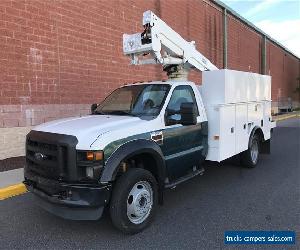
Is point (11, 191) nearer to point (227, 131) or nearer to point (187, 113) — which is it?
point (187, 113)

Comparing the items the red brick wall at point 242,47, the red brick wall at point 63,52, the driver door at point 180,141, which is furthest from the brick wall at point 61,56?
the red brick wall at point 242,47

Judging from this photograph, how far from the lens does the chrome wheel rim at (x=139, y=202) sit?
446 cm

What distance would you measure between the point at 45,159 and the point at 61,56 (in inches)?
257

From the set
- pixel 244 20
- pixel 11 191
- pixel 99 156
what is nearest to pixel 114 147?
pixel 99 156

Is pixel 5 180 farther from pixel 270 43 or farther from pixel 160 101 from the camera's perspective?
pixel 270 43

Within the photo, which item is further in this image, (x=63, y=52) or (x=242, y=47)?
(x=242, y=47)

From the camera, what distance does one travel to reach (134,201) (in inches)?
175

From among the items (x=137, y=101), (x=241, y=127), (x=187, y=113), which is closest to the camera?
(x=187, y=113)

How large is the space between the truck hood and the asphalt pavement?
1272 millimetres

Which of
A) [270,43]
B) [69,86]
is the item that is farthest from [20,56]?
[270,43]

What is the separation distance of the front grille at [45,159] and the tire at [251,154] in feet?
16.0

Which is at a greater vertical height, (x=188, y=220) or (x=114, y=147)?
(x=114, y=147)

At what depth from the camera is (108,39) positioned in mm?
12234

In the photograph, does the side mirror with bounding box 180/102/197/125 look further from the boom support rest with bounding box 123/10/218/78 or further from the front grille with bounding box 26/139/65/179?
the front grille with bounding box 26/139/65/179
